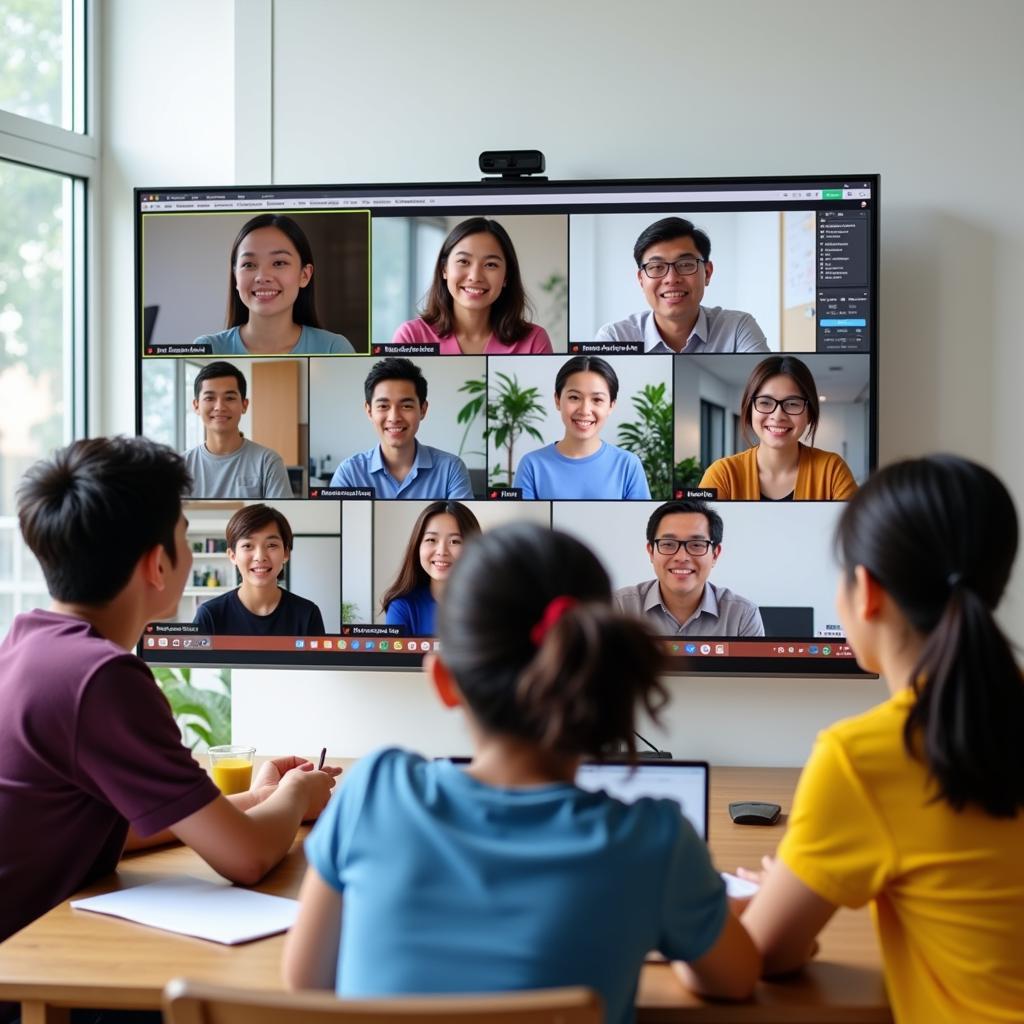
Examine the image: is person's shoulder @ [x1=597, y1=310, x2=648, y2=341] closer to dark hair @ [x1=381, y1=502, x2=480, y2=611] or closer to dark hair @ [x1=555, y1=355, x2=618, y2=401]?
dark hair @ [x1=555, y1=355, x2=618, y2=401]

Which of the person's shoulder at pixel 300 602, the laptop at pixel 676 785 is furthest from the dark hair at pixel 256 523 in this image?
the laptop at pixel 676 785

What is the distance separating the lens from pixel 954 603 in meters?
1.28

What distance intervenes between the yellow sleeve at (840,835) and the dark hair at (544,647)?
9.9 inches

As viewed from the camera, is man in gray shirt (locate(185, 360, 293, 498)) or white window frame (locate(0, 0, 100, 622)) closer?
man in gray shirt (locate(185, 360, 293, 498))

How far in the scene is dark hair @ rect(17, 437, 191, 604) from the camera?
5.82 ft

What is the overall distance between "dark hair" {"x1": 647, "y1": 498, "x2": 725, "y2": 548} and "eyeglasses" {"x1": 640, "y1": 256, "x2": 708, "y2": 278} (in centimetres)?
54

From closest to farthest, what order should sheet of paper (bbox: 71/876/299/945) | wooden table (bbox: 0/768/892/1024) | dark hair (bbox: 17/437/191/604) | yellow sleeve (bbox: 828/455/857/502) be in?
wooden table (bbox: 0/768/892/1024), sheet of paper (bbox: 71/876/299/945), dark hair (bbox: 17/437/191/604), yellow sleeve (bbox: 828/455/857/502)

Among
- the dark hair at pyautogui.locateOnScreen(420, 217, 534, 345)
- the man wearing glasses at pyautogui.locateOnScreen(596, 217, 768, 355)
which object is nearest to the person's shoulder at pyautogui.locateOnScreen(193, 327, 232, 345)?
the dark hair at pyautogui.locateOnScreen(420, 217, 534, 345)

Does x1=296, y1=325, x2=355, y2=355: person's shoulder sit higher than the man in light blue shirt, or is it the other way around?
x1=296, y1=325, x2=355, y2=355: person's shoulder

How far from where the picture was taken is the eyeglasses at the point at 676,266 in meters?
2.79

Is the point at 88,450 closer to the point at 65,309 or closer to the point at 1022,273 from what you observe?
the point at 65,309

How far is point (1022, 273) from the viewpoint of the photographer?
2.82 metres

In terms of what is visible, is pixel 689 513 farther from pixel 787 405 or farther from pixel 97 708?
pixel 97 708

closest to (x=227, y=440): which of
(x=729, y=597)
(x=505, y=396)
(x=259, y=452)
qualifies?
(x=259, y=452)
